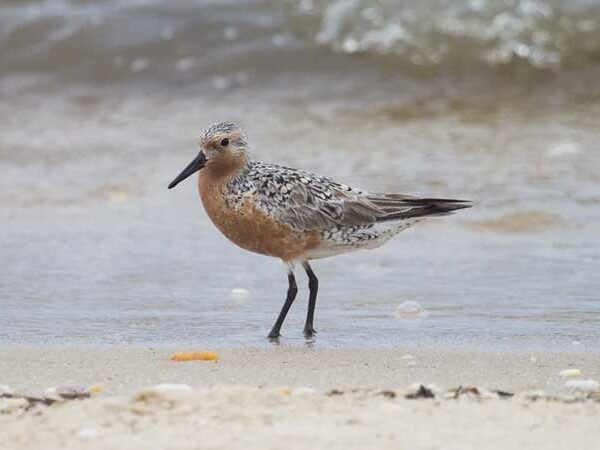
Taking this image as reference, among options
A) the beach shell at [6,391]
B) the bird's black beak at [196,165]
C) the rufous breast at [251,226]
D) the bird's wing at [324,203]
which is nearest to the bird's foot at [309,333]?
the rufous breast at [251,226]

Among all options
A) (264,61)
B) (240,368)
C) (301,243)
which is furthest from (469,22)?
(240,368)

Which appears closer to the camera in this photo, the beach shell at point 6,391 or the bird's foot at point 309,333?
the beach shell at point 6,391

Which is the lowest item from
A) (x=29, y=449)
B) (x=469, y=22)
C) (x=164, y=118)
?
(x=29, y=449)

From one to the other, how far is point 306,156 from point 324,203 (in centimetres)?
401

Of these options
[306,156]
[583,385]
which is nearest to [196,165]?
[583,385]

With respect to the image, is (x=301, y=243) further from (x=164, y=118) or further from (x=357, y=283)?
(x=164, y=118)

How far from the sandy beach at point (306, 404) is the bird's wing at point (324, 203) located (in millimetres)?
961

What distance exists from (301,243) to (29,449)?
281cm

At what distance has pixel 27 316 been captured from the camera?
23.9 ft

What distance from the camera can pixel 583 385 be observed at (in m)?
5.64

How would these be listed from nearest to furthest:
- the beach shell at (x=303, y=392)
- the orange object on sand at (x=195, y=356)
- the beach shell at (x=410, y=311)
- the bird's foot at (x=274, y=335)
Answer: the beach shell at (x=303, y=392)
the orange object on sand at (x=195, y=356)
the bird's foot at (x=274, y=335)
the beach shell at (x=410, y=311)

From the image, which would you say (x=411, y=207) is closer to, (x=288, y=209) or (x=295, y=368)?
(x=288, y=209)

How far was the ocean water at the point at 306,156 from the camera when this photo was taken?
7.38 meters

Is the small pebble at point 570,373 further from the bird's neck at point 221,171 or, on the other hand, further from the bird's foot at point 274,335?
the bird's neck at point 221,171
